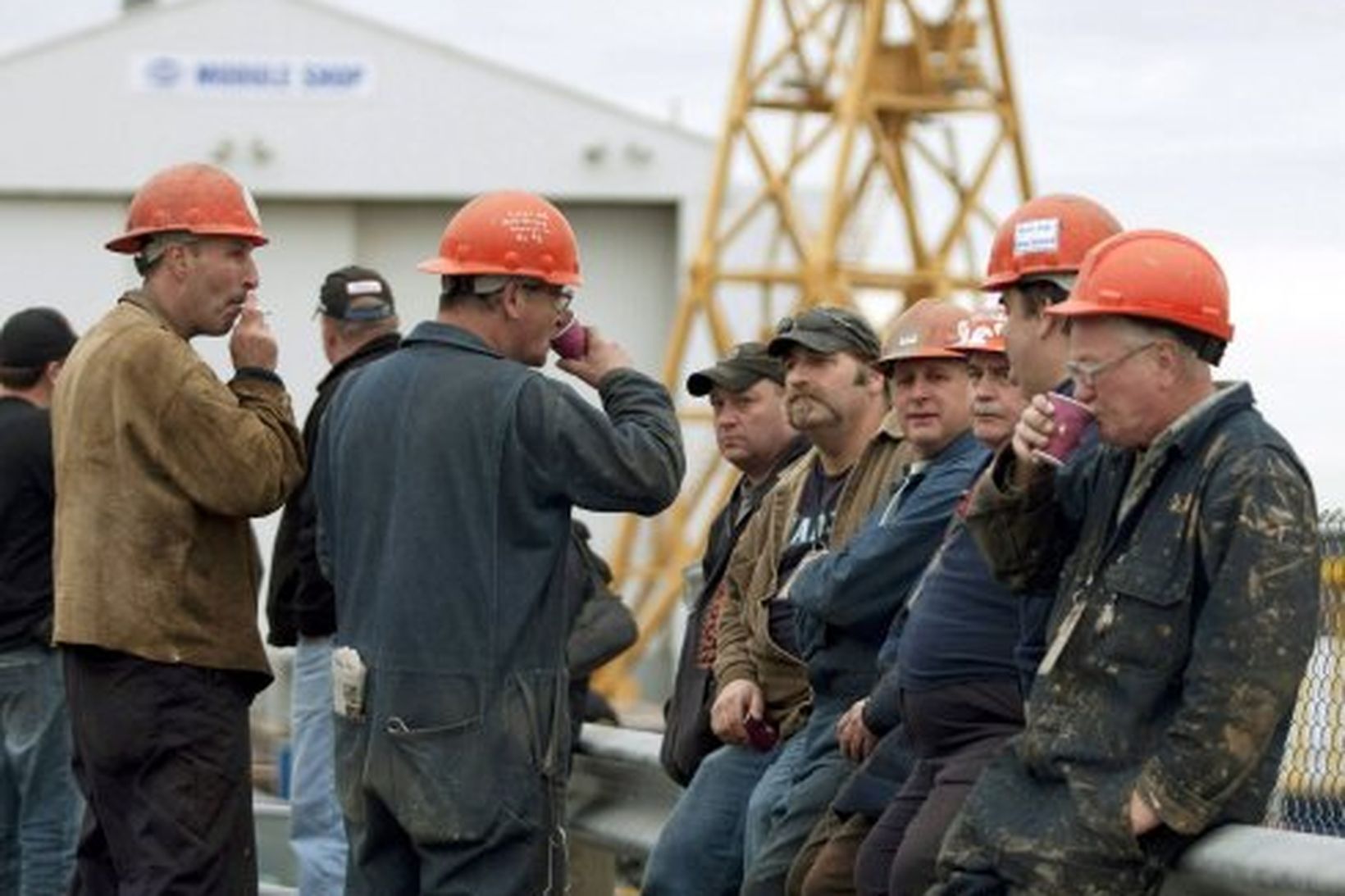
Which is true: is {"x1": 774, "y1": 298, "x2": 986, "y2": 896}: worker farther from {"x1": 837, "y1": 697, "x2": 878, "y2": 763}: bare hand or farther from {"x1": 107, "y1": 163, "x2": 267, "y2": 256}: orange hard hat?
{"x1": 107, "y1": 163, "x2": 267, "y2": 256}: orange hard hat

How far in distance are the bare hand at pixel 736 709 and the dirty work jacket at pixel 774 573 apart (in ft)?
0.15

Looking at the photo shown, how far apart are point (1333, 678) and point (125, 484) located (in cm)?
307

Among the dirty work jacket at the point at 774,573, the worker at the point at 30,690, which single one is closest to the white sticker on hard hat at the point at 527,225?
the dirty work jacket at the point at 774,573

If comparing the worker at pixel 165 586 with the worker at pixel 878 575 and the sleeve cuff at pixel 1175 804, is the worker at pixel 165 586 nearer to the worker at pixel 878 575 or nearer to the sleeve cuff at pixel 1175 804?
the worker at pixel 878 575

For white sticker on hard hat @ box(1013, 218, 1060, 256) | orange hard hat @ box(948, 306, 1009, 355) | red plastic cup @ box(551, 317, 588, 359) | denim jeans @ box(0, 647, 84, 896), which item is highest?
white sticker on hard hat @ box(1013, 218, 1060, 256)

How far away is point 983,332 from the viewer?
7.72 m

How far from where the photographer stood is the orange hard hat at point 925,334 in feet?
26.6

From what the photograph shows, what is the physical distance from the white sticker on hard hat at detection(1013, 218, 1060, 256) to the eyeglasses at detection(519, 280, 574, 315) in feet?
4.25

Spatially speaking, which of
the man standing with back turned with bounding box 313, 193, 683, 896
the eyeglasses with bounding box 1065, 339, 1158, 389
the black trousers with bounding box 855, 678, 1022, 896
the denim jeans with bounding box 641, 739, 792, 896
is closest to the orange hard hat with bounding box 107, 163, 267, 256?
the man standing with back turned with bounding box 313, 193, 683, 896

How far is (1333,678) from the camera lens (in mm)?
7312

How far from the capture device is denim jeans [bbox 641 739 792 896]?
899 cm

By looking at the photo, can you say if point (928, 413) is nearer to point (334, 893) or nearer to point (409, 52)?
point (334, 893)

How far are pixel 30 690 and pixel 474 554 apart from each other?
3633 mm

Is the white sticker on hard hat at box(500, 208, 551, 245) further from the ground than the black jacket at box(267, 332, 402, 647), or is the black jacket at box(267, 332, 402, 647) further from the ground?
the white sticker on hard hat at box(500, 208, 551, 245)
